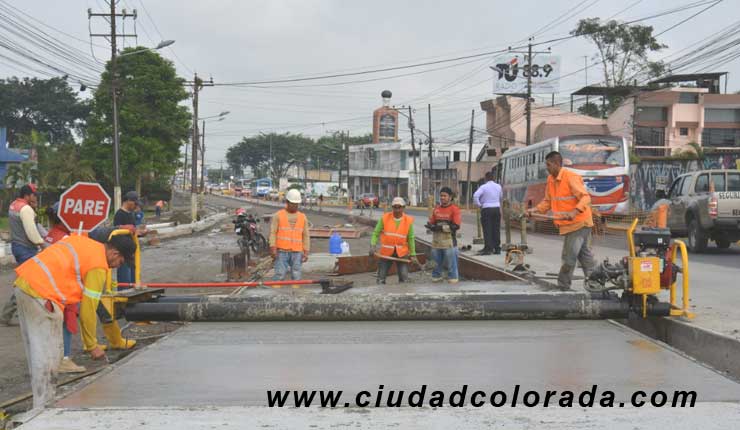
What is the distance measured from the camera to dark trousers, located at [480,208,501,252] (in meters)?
16.2

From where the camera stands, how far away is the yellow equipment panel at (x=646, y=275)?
7.86 metres

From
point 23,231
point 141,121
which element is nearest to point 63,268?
point 23,231

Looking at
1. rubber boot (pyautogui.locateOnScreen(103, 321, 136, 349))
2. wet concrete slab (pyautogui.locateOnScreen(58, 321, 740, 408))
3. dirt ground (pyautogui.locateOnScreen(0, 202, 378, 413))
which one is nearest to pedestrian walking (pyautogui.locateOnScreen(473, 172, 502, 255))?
dirt ground (pyautogui.locateOnScreen(0, 202, 378, 413))

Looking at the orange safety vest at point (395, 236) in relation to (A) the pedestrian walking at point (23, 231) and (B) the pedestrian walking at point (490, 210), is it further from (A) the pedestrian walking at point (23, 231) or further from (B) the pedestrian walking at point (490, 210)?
(A) the pedestrian walking at point (23, 231)

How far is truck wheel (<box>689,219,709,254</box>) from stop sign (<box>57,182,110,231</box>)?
1278 centimetres

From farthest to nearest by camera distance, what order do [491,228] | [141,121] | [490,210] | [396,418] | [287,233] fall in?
[141,121] < [491,228] < [490,210] < [287,233] < [396,418]

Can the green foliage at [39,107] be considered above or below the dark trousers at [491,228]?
above

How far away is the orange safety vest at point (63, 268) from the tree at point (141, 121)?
4603 cm

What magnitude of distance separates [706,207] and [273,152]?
124041 mm

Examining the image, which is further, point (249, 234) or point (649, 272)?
point (249, 234)

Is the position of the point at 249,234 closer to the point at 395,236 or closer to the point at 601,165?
the point at 395,236

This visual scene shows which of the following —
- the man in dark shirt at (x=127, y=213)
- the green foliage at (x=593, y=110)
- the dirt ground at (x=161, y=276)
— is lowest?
the dirt ground at (x=161, y=276)

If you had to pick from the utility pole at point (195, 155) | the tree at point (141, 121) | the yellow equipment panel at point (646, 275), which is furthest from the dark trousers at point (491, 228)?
the tree at point (141, 121)

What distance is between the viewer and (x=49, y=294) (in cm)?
550
